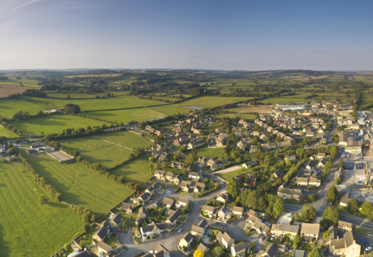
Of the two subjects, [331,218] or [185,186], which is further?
[185,186]

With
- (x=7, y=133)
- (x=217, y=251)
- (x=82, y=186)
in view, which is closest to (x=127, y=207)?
(x=82, y=186)

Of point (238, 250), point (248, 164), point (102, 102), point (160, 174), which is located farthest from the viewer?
point (102, 102)

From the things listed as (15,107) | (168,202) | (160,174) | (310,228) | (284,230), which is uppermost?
(15,107)

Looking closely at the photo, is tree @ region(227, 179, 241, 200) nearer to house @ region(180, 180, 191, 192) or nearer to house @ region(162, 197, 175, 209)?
house @ region(180, 180, 191, 192)

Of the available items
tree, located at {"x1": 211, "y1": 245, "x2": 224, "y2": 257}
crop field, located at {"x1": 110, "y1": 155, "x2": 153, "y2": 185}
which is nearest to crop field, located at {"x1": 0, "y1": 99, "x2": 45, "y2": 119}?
crop field, located at {"x1": 110, "y1": 155, "x2": 153, "y2": 185}

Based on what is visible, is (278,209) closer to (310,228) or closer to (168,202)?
(310,228)

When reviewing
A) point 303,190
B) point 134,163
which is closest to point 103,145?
point 134,163

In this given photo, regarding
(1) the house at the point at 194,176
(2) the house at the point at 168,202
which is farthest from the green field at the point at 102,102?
(2) the house at the point at 168,202

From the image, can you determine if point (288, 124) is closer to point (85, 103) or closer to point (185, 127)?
point (185, 127)
